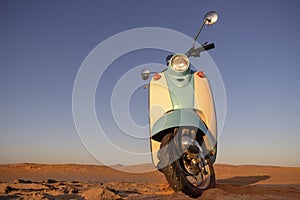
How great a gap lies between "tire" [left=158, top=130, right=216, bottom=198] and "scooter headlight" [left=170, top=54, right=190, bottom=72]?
969mm

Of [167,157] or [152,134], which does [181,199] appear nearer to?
[167,157]

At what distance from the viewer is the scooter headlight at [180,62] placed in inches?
145

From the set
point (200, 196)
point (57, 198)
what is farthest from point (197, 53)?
point (57, 198)

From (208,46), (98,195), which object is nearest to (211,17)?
(208,46)

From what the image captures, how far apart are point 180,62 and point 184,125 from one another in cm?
93

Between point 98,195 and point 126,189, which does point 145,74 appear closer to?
point 126,189

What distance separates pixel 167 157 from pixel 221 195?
0.68 meters

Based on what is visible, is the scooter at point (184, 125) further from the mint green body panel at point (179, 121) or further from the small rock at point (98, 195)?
the small rock at point (98, 195)

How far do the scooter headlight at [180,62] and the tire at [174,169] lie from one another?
969mm

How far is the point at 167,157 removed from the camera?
9.98 feet

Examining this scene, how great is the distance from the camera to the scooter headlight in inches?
A: 145

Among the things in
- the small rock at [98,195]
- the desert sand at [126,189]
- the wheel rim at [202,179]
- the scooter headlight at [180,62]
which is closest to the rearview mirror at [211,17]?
the scooter headlight at [180,62]

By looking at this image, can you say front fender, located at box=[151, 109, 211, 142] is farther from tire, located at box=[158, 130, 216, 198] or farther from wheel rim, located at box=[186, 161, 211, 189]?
wheel rim, located at box=[186, 161, 211, 189]

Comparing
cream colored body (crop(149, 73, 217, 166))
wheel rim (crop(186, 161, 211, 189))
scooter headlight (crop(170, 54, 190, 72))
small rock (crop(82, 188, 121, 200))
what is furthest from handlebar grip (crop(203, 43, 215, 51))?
small rock (crop(82, 188, 121, 200))
